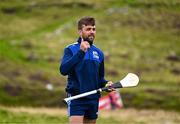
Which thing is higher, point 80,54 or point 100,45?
point 100,45

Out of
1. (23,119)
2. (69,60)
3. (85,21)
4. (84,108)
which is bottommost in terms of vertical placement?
(84,108)

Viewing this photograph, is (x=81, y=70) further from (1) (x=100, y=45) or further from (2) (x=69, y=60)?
(1) (x=100, y=45)

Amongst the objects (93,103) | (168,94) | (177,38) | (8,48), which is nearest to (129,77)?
(93,103)

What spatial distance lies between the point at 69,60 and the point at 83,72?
1.14 feet

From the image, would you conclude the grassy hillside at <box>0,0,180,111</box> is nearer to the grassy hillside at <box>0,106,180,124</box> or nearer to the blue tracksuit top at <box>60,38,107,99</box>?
the grassy hillside at <box>0,106,180,124</box>

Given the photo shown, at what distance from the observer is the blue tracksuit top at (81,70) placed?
12.2m

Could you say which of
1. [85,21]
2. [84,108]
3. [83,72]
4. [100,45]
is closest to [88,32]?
[85,21]

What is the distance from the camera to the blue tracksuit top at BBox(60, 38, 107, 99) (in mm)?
12210

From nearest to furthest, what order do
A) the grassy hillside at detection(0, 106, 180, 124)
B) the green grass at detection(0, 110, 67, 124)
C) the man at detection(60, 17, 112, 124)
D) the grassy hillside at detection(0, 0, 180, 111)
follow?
the man at detection(60, 17, 112, 124)
the green grass at detection(0, 110, 67, 124)
the grassy hillside at detection(0, 106, 180, 124)
the grassy hillside at detection(0, 0, 180, 111)

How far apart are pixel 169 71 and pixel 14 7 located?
227 ft

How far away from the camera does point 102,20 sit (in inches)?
5438

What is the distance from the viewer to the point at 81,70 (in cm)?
1227

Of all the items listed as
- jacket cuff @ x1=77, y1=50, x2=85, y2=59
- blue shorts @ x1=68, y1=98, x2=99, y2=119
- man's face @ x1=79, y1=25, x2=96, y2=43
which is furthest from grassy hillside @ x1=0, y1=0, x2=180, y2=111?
jacket cuff @ x1=77, y1=50, x2=85, y2=59

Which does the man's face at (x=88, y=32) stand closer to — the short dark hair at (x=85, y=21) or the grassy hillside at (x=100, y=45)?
the short dark hair at (x=85, y=21)
